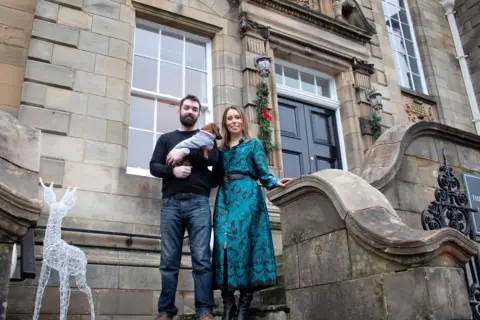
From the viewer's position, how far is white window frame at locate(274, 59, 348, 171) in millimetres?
8633

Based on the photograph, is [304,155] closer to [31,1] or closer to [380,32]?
[380,32]

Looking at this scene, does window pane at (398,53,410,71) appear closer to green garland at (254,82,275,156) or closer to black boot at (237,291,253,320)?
green garland at (254,82,275,156)

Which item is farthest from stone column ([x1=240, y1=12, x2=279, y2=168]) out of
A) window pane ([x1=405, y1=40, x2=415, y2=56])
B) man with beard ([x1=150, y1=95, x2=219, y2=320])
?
window pane ([x1=405, y1=40, x2=415, y2=56])

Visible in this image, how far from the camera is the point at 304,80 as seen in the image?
29.9ft

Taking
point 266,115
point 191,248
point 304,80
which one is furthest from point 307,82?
point 191,248

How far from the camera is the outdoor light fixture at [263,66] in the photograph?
7.62 meters

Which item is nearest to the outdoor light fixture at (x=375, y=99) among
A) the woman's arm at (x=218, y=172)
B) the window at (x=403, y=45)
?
the window at (x=403, y=45)

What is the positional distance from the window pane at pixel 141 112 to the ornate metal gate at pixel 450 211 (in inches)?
166

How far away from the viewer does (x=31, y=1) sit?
21.8 ft

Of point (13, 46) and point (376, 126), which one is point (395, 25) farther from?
point (13, 46)

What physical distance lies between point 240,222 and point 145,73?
4415 mm

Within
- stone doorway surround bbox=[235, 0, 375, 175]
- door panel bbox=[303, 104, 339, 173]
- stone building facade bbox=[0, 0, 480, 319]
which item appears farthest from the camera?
door panel bbox=[303, 104, 339, 173]

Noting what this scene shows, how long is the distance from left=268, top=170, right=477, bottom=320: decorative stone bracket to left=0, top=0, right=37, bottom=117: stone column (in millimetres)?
4120

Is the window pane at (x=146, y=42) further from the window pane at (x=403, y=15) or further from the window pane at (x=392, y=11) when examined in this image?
the window pane at (x=403, y=15)
